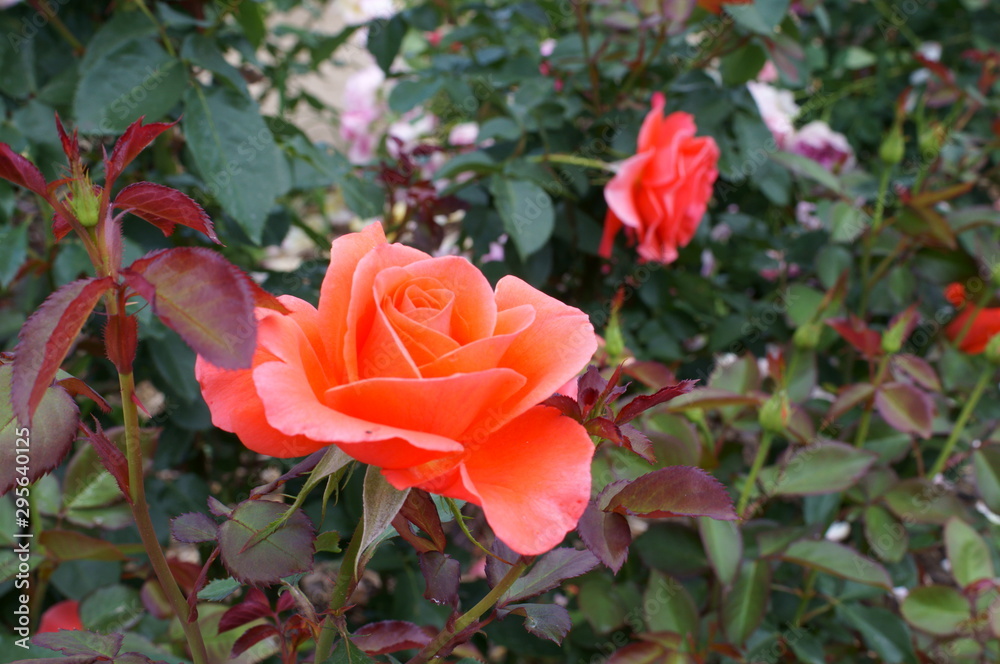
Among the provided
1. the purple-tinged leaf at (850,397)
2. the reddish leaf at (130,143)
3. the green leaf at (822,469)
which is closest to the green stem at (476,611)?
the reddish leaf at (130,143)

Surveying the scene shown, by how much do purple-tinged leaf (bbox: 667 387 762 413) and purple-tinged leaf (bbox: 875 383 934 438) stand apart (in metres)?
0.17

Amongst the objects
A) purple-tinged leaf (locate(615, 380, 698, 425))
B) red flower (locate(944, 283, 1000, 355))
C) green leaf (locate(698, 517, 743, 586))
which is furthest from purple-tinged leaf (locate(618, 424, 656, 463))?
red flower (locate(944, 283, 1000, 355))

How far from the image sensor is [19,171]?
312mm

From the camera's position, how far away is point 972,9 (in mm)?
1666

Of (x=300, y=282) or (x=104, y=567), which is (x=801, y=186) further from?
(x=104, y=567)

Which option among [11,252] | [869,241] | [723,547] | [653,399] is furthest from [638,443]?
[869,241]

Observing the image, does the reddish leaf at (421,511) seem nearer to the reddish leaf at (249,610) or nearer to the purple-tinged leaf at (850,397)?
the reddish leaf at (249,610)

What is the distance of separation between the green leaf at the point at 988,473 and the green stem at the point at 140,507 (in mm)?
855

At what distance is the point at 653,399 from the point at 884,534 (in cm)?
65

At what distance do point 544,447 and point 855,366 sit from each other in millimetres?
1013

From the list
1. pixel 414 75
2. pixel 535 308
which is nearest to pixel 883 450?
pixel 535 308

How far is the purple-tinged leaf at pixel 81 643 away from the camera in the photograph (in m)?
0.37

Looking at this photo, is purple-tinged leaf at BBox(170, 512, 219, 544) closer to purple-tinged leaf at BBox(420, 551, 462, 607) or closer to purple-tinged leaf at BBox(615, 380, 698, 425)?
purple-tinged leaf at BBox(420, 551, 462, 607)

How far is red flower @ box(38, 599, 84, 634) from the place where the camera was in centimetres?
71
